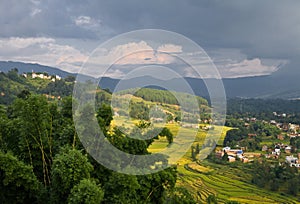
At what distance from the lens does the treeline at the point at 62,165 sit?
18.9ft

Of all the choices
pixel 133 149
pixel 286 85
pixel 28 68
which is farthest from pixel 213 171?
pixel 286 85


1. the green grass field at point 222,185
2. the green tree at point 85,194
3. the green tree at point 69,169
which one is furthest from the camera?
the green grass field at point 222,185

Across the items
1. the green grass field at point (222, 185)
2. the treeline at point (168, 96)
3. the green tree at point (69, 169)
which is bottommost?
the green grass field at point (222, 185)

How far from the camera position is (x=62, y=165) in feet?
18.7

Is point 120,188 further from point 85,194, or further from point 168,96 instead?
point 168,96

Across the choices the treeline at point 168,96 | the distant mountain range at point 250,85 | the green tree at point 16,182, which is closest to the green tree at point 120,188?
the green tree at point 16,182

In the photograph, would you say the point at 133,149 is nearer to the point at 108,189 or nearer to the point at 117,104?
the point at 108,189

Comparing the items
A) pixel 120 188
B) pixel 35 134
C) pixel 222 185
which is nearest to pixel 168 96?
pixel 120 188

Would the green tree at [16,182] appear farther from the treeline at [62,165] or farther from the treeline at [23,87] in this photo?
the treeline at [23,87]

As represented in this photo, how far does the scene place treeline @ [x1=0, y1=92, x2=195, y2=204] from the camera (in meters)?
5.77

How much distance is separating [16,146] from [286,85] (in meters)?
194

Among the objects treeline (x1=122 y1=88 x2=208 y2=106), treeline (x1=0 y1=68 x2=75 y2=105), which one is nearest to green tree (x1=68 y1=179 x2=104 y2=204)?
treeline (x1=122 y1=88 x2=208 y2=106)

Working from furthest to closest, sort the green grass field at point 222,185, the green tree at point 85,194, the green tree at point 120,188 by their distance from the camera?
the green grass field at point 222,185
the green tree at point 120,188
the green tree at point 85,194

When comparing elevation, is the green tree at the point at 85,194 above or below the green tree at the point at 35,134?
below
